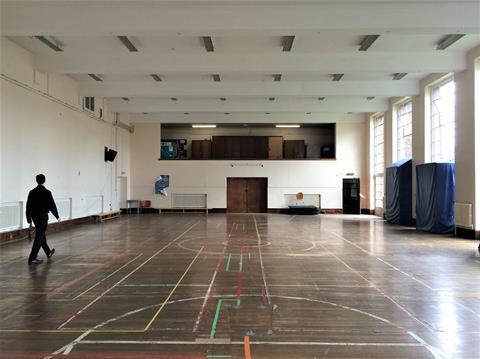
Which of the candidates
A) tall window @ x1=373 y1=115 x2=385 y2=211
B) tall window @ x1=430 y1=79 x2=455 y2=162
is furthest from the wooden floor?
tall window @ x1=373 y1=115 x2=385 y2=211

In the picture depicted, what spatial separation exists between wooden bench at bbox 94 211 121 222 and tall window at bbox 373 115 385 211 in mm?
13390

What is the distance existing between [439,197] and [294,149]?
10.9 meters

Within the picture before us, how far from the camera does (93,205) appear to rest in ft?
51.1

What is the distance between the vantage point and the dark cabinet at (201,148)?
22.3 meters

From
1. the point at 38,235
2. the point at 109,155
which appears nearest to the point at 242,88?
the point at 109,155

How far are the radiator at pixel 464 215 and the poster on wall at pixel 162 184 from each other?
14.8m

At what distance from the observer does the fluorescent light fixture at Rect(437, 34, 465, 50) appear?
31.6 feet

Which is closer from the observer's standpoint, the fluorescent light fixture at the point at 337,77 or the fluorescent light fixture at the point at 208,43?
the fluorescent light fixture at the point at 208,43

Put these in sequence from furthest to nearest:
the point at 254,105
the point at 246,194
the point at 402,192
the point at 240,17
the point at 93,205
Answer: the point at 246,194
the point at 254,105
the point at 93,205
the point at 402,192
the point at 240,17

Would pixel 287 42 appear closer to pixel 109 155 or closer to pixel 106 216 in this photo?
pixel 109 155

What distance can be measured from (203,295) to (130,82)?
1062 cm

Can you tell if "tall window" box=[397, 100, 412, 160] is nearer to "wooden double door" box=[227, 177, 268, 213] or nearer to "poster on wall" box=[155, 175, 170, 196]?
"wooden double door" box=[227, 177, 268, 213]

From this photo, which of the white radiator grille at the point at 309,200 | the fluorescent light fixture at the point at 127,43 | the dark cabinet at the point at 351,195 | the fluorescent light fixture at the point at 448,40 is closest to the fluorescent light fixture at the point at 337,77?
the fluorescent light fixture at the point at 448,40

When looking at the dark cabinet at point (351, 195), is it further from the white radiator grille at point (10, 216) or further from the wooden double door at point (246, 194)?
the white radiator grille at point (10, 216)
